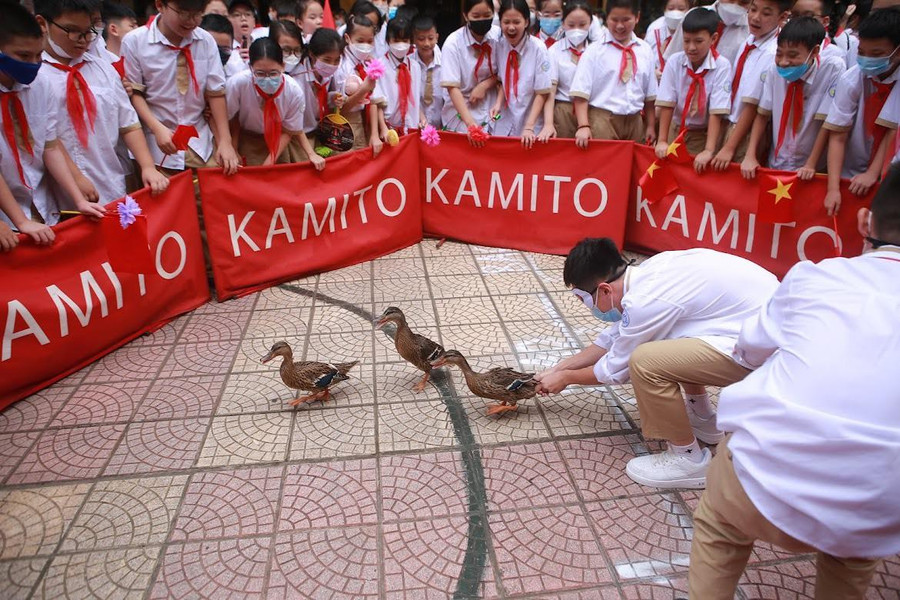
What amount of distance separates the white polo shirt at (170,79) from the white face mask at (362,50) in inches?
58.8

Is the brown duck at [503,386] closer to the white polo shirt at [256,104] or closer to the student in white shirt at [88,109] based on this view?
the student in white shirt at [88,109]

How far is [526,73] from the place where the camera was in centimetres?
671

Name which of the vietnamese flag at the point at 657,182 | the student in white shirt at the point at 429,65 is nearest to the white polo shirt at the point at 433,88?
the student in white shirt at the point at 429,65

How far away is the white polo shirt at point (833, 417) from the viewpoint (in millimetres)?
1840

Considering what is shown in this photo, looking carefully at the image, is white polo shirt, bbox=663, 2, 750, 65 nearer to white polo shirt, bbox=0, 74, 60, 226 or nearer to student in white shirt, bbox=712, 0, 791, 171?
student in white shirt, bbox=712, 0, 791, 171

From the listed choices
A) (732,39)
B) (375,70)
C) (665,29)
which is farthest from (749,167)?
(375,70)

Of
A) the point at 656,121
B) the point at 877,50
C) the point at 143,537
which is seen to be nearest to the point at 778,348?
the point at 143,537

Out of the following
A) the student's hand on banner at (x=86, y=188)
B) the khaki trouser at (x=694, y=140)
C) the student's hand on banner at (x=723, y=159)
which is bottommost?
the student's hand on banner at (x=86, y=188)

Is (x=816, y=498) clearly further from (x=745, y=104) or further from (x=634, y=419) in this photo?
(x=745, y=104)

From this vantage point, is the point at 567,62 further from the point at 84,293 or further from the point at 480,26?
the point at 84,293

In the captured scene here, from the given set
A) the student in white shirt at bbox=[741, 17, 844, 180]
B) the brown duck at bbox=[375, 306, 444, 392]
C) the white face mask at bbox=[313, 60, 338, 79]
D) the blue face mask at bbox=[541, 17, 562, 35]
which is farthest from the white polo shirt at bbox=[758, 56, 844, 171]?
the white face mask at bbox=[313, 60, 338, 79]

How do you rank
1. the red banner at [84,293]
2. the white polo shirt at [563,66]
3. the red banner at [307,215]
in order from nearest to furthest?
the red banner at [84,293] < the red banner at [307,215] < the white polo shirt at [563,66]

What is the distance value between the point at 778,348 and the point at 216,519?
2.76 metres

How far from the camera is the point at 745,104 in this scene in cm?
554
